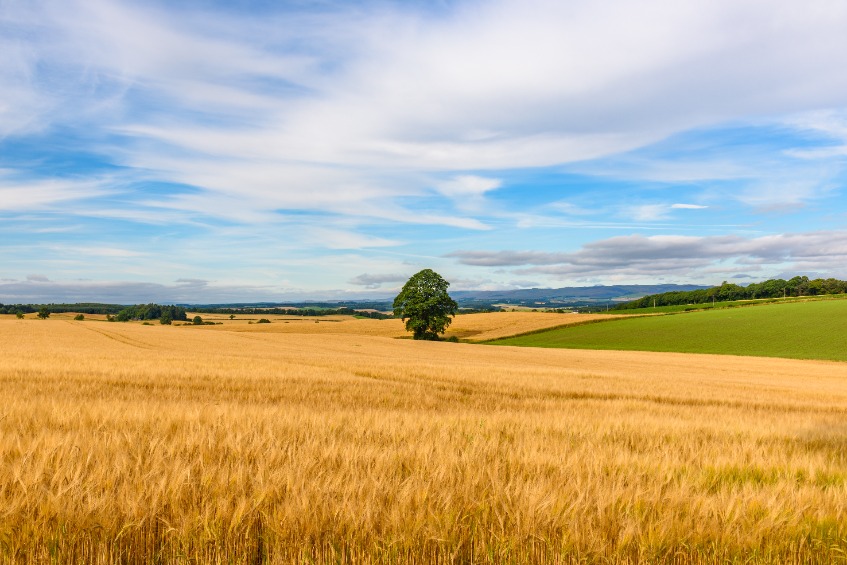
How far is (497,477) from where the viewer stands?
3678 millimetres

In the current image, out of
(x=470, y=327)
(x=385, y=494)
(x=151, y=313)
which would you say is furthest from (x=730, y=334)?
(x=151, y=313)

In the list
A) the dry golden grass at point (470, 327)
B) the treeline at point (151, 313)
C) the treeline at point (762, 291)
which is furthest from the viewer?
the treeline at point (762, 291)

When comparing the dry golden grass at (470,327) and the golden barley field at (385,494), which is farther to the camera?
the dry golden grass at (470,327)

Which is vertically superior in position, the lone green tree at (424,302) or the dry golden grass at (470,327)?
the lone green tree at (424,302)

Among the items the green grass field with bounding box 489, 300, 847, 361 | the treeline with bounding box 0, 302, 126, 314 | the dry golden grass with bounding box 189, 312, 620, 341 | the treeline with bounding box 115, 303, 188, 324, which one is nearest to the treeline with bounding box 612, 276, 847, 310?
the green grass field with bounding box 489, 300, 847, 361

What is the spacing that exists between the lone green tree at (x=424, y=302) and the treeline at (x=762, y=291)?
83431mm

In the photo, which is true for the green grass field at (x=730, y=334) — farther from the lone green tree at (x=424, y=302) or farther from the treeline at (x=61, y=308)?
the treeline at (x=61, y=308)

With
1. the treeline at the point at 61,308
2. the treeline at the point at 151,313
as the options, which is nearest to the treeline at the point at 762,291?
the treeline at the point at 151,313

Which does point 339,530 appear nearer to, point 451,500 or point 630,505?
point 451,500

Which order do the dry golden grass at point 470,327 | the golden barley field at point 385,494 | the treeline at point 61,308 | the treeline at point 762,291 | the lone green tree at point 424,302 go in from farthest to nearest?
the treeline at point 762,291
the treeline at point 61,308
the dry golden grass at point 470,327
the lone green tree at point 424,302
the golden barley field at point 385,494

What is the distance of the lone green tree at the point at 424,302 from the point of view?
6762 centimetres

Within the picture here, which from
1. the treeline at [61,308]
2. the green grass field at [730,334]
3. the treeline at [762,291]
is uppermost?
the treeline at [762,291]

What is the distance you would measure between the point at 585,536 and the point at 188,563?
2046mm

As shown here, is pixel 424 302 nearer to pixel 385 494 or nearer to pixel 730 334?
pixel 730 334
